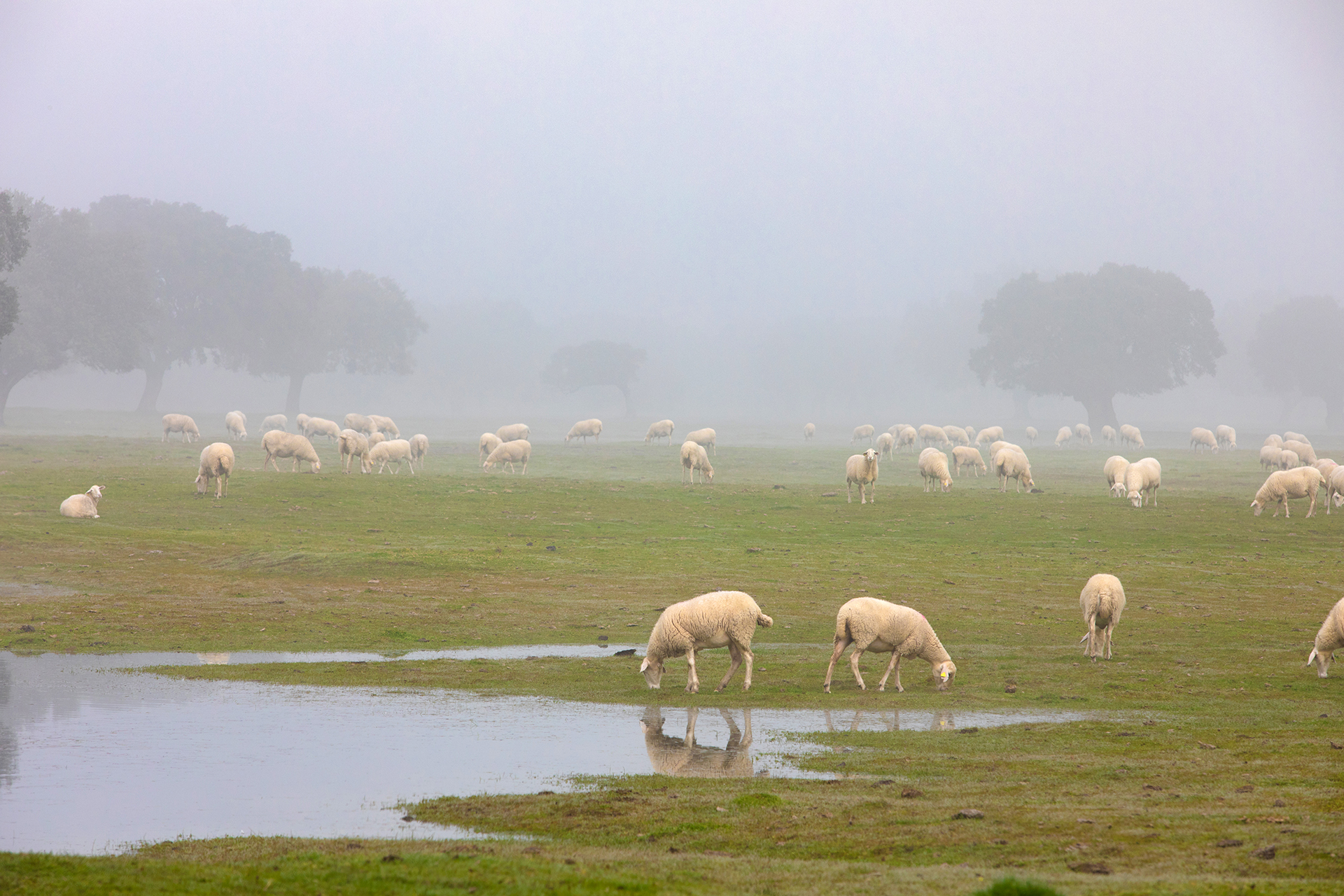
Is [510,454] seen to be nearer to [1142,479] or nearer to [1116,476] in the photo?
[1116,476]

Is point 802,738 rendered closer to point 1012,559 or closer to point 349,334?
point 1012,559

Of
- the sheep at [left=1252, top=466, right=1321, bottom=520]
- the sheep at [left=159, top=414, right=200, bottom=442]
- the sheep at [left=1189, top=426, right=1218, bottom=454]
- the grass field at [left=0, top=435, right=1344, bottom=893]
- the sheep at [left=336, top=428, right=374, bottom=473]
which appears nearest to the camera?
the grass field at [left=0, top=435, right=1344, bottom=893]

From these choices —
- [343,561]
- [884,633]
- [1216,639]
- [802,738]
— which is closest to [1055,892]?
[802,738]

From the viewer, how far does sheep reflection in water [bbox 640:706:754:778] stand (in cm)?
1342

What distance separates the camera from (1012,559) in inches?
1321

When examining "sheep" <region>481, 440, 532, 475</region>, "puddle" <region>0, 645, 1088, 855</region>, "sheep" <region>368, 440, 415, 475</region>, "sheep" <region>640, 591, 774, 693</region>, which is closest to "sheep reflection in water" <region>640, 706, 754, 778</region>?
"puddle" <region>0, 645, 1088, 855</region>

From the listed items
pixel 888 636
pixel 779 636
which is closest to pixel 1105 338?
pixel 779 636

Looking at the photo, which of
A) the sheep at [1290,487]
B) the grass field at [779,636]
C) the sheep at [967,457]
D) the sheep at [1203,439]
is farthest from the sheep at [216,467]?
the sheep at [1203,439]

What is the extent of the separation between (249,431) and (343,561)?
78.5 metres

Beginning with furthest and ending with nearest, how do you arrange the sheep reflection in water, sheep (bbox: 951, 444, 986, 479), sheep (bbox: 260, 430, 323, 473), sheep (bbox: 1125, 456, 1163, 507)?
sheep (bbox: 951, 444, 986, 479), sheep (bbox: 260, 430, 323, 473), sheep (bbox: 1125, 456, 1163, 507), the sheep reflection in water

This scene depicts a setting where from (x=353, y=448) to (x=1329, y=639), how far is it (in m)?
42.9

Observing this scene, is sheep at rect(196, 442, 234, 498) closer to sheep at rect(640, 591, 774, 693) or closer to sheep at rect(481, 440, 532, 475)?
sheep at rect(481, 440, 532, 475)

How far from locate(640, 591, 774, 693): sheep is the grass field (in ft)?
1.59

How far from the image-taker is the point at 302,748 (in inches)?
564
